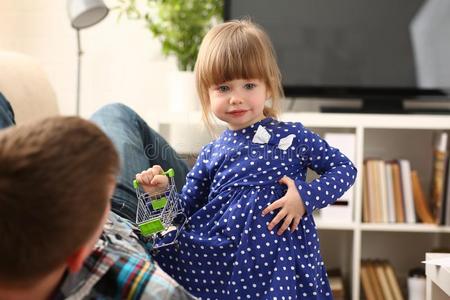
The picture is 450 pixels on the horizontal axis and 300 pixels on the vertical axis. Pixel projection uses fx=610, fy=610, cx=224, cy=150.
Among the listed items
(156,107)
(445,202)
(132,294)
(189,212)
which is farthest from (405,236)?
(132,294)

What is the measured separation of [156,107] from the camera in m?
3.07

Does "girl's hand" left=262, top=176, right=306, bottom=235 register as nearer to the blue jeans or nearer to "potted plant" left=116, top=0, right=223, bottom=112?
the blue jeans

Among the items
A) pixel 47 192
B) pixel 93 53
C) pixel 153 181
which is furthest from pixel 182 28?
pixel 47 192

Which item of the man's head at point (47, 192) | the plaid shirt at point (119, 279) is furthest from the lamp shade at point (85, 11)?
the man's head at point (47, 192)

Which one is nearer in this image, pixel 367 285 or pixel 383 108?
pixel 367 285

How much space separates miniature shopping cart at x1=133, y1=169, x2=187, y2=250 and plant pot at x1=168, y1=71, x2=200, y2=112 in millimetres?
1311

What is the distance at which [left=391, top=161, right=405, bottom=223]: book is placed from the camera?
2.51 meters

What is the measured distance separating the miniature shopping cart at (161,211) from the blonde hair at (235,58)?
0.75 feet

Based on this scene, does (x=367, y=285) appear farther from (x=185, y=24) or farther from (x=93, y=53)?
(x=93, y=53)

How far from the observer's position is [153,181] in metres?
1.23

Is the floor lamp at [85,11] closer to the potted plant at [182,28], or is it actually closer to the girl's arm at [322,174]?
the potted plant at [182,28]

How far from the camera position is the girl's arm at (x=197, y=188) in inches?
53.2

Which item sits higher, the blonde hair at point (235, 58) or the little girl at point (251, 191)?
the blonde hair at point (235, 58)

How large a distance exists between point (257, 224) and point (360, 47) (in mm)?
1598
